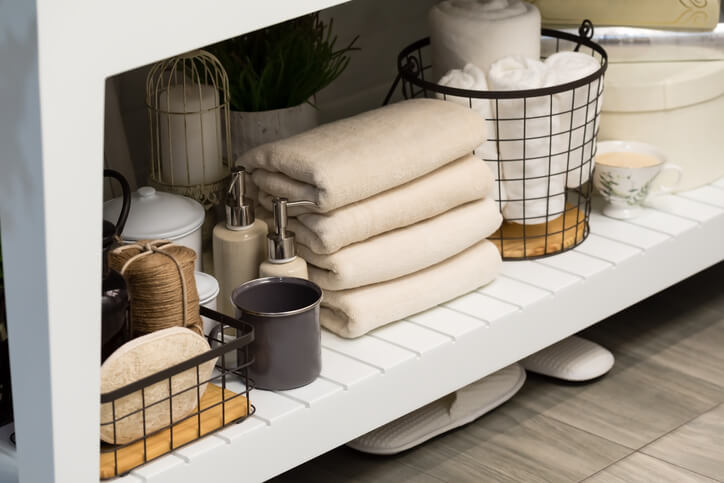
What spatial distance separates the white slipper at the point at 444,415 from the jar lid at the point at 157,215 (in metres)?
0.34

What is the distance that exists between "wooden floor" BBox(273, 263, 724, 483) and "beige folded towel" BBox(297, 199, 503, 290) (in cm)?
23

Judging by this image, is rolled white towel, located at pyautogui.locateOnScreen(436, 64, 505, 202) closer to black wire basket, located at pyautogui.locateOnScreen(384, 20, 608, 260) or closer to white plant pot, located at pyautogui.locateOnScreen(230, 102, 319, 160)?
black wire basket, located at pyautogui.locateOnScreen(384, 20, 608, 260)

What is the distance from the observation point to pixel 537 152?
1.25 meters

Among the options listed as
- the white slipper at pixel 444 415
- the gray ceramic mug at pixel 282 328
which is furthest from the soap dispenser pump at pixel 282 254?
the white slipper at pixel 444 415

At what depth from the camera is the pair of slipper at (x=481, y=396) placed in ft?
4.04

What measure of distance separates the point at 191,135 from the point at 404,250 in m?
0.25

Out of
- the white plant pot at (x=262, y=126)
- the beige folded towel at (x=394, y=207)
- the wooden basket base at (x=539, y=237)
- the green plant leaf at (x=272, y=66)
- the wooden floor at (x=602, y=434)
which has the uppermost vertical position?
the green plant leaf at (x=272, y=66)

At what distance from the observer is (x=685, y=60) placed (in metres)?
1.44

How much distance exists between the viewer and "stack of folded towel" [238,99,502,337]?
1050 millimetres

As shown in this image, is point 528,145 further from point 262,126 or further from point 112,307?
point 112,307

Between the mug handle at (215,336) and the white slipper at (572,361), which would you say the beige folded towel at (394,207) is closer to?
the mug handle at (215,336)

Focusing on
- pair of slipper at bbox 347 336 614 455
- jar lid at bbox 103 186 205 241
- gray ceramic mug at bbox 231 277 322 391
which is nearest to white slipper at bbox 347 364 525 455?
pair of slipper at bbox 347 336 614 455

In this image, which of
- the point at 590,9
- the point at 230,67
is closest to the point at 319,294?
the point at 230,67

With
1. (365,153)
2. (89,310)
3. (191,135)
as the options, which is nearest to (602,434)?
(365,153)
